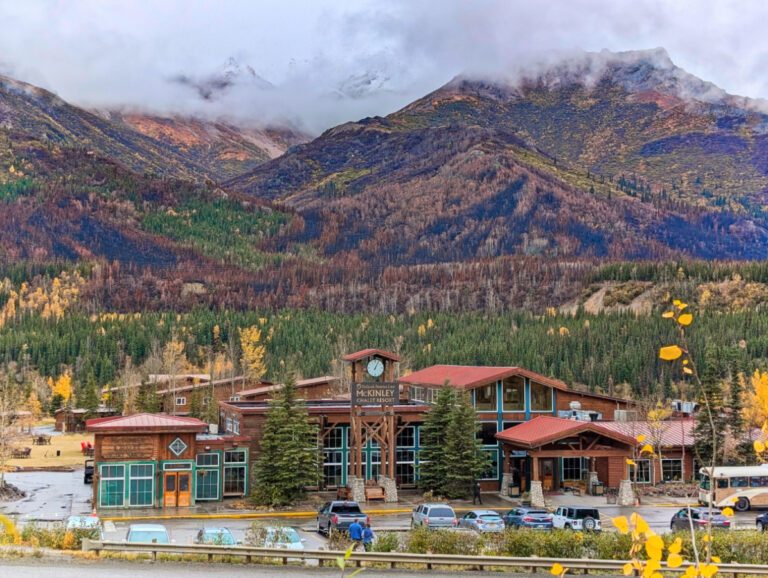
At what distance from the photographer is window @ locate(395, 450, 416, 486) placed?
6094 cm

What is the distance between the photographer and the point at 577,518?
4531 cm

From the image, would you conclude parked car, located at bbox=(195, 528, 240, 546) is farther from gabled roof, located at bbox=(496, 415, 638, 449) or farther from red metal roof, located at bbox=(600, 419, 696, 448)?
red metal roof, located at bbox=(600, 419, 696, 448)

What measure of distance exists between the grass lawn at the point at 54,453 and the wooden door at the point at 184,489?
87.8 ft

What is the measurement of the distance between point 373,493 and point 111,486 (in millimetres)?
14032

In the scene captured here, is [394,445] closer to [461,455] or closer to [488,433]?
[461,455]

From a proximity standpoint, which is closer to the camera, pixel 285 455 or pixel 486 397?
pixel 285 455

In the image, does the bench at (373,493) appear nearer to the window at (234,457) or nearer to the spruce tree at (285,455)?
the spruce tree at (285,455)

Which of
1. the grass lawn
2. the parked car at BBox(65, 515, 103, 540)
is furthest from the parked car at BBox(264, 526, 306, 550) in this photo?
the grass lawn

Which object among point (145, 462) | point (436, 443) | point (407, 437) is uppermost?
point (407, 437)

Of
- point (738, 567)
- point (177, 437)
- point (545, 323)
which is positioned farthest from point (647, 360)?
point (738, 567)

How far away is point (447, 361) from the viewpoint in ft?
475

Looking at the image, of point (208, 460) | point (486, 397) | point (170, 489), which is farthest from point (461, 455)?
point (170, 489)

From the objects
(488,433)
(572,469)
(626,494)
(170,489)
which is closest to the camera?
(170,489)

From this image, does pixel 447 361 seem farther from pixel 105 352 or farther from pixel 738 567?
pixel 738 567
